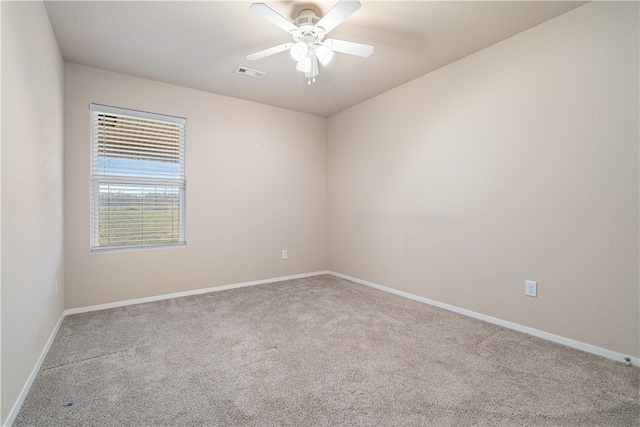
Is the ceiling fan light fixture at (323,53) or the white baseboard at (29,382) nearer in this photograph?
the white baseboard at (29,382)

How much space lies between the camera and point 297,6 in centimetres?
218

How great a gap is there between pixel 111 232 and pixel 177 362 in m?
1.93

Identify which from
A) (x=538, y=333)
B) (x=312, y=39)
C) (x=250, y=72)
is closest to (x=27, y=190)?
(x=312, y=39)

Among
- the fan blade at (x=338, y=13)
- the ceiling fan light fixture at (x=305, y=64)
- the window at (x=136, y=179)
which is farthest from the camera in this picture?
the window at (x=136, y=179)

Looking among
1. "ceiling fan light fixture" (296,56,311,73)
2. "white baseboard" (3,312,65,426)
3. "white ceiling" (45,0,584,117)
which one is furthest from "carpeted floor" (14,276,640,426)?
"white ceiling" (45,0,584,117)

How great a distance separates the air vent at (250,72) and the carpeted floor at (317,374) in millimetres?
2491

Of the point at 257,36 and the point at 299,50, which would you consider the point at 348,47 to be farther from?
the point at 257,36

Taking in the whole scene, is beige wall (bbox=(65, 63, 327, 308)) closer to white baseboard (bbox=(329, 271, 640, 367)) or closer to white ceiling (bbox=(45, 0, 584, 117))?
white ceiling (bbox=(45, 0, 584, 117))

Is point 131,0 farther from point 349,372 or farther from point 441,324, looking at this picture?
point 441,324

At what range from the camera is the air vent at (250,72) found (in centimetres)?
312

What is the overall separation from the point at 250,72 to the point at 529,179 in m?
2.83

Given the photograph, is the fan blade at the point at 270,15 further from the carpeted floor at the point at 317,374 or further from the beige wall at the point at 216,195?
the carpeted floor at the point at 317,374

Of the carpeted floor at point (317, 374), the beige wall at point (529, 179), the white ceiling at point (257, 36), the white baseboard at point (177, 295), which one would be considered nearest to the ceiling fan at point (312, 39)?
the white ceiling at point (257, 36)

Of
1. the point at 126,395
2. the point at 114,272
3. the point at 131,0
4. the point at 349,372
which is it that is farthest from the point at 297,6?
the point at 114,272
